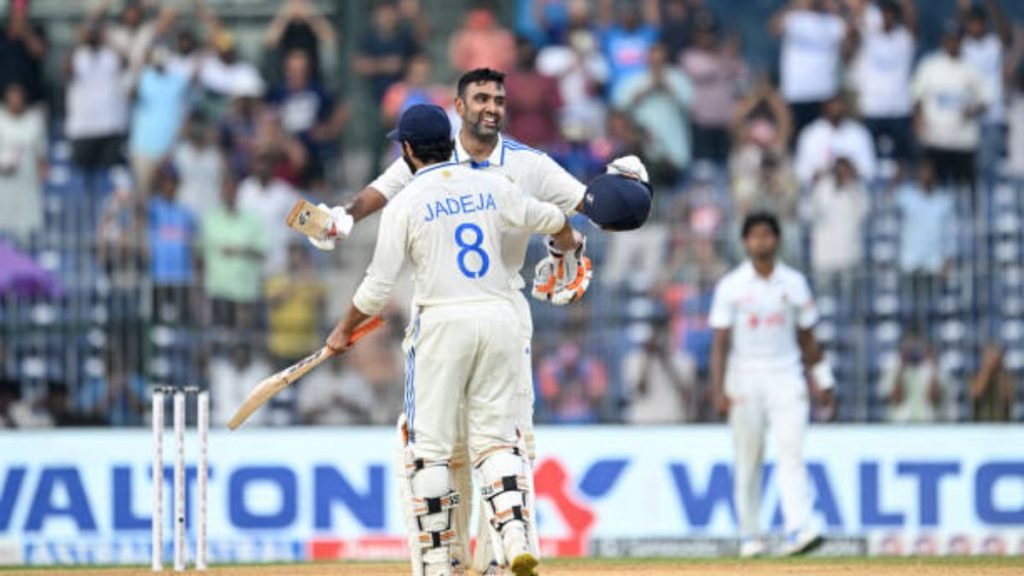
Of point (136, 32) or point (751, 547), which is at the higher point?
point (136, 32)

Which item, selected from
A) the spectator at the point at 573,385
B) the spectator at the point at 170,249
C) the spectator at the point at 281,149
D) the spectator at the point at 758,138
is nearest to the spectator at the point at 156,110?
the spectator at the point at 170,249

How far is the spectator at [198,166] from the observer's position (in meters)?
20.0

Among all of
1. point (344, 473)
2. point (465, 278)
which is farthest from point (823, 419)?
point (465, 278)

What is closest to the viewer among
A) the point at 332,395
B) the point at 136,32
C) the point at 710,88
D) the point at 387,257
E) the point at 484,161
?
the point at 387,257

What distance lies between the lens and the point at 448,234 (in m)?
10.6

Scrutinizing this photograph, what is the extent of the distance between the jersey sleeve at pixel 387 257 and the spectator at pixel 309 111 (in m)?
9.98

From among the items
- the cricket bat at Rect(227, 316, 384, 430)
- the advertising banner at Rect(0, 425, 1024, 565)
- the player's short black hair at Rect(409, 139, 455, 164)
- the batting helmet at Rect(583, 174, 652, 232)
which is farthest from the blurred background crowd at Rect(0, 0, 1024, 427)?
the player's short black hair at Rect(409, 139, 455, 164)

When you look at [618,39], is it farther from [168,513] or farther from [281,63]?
[168,513]

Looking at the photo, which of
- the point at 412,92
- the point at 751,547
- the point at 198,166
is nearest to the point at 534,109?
the point at 412,92

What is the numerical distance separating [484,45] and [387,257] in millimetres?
10495

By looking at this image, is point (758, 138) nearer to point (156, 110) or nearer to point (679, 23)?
point (679, 23)

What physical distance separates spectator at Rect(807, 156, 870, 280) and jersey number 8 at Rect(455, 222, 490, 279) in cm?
879

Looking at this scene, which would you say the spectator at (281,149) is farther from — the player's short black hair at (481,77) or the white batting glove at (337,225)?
the player's short black hair at (481,77)

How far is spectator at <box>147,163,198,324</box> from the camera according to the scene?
61.5 ft
